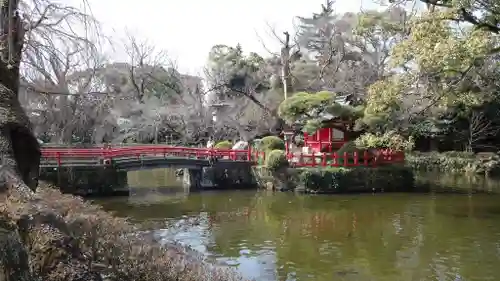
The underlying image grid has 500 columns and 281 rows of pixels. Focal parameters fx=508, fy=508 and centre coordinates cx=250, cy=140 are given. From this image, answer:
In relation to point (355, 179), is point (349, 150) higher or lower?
higher

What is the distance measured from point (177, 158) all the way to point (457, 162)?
59.0ft

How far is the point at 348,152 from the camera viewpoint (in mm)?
23234

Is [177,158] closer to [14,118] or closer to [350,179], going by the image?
[350,179]

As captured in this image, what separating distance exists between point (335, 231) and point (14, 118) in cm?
1098

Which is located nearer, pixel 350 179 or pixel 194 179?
pixel 350 179

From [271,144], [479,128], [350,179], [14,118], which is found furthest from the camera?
[479,128]

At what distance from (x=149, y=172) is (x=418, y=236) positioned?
2570 cm

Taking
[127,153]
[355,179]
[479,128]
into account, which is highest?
[479,128]

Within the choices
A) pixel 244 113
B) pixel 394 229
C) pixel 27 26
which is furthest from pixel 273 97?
pixel 27 26

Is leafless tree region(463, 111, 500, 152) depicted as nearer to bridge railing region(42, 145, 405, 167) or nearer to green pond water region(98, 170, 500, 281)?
green pond water region(98, 170, 500, 281)

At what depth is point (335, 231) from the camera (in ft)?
50.4

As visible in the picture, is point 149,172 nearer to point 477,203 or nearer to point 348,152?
point 348,152

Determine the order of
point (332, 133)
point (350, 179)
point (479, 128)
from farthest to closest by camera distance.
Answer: point (479, 128), point (332, 133), point (350, 179)

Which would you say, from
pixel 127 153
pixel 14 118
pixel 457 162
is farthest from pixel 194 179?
pixel 14 118
